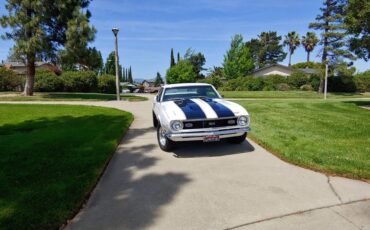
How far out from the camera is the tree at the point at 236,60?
156 feet

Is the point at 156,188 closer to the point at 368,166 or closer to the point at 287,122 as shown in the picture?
the point at 368,166

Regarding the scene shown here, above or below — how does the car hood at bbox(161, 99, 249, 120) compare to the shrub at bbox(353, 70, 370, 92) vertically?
below

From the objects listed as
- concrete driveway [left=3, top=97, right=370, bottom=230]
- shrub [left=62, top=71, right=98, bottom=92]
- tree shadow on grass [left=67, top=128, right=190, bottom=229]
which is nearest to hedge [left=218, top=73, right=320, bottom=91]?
shrub [left=62, top=71, right=98, bottom=92]

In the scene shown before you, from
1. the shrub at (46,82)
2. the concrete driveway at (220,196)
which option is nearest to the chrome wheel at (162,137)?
the concrete driveway at (220,196)

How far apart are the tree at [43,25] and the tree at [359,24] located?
1636cm

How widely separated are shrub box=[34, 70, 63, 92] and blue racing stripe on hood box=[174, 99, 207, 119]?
1078 inches

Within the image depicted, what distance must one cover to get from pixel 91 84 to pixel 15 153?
28420mm

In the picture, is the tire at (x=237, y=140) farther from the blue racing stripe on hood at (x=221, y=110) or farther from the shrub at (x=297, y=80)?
the shrub at (x=297, y=80)

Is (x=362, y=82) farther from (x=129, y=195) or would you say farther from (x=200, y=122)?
(x=129, y=195)

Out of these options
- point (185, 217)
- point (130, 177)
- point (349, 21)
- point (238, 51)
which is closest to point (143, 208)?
point (185, 217)

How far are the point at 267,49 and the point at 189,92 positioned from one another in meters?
86.7

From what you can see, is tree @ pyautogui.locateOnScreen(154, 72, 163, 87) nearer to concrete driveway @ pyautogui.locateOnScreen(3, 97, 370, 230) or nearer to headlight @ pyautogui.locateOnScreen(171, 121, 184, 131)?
headlight @ pyautogui.locateOnScreen(171, 121, 184, 131)

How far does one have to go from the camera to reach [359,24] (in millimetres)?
14312

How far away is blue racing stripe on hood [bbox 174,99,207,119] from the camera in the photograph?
19.1 ft
